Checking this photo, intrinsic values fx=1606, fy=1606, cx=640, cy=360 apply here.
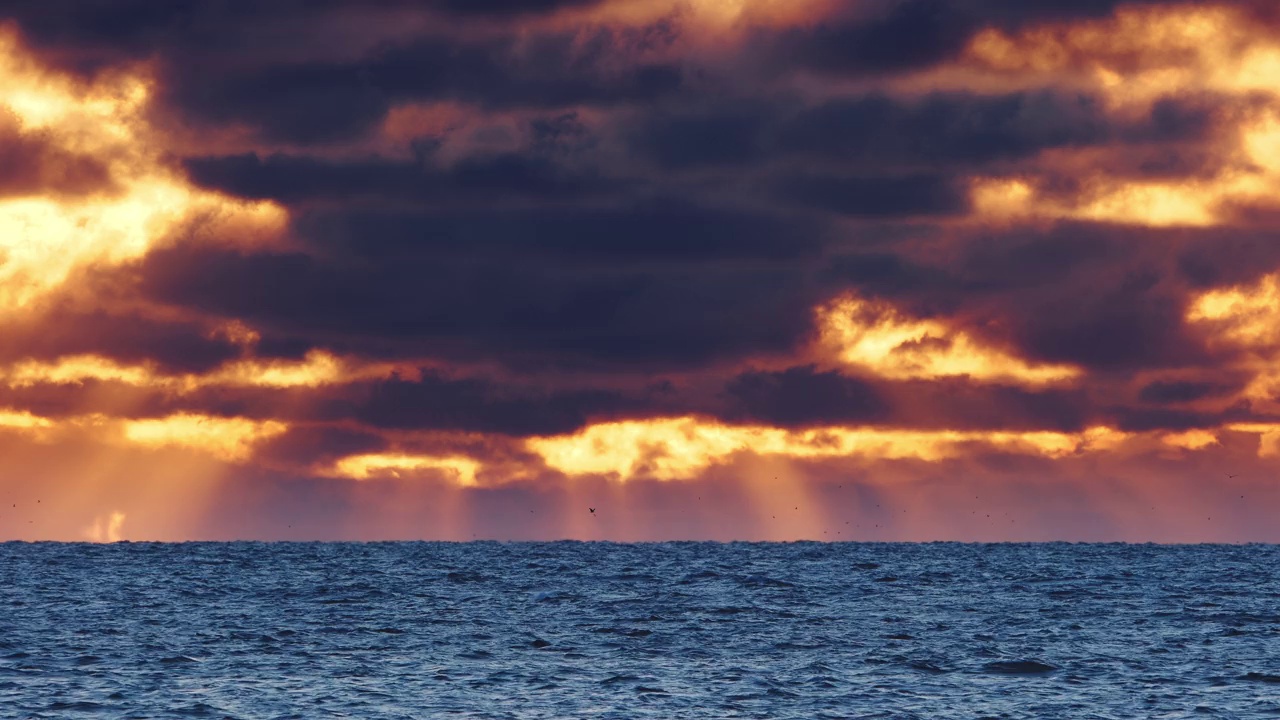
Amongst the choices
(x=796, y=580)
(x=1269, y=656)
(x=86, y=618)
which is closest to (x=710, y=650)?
(x=1269, y=656)

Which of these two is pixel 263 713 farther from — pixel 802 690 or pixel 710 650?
pixel 710 650

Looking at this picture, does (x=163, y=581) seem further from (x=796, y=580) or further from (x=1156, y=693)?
(x=1156, y=693)

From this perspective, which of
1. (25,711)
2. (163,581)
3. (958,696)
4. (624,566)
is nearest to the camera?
(25,711)

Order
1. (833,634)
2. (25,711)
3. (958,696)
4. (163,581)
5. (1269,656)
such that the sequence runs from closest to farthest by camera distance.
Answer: (25,711) < (958,696) < (1269,656) < (833,634) < (163,581)

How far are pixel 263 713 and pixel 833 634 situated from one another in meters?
41.5

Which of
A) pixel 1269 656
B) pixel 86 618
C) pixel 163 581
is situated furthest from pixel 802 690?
A: pixel 163 581

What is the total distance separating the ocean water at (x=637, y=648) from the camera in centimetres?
6381

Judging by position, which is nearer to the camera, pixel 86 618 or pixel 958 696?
pixel 958 696

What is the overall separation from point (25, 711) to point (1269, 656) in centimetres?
5909

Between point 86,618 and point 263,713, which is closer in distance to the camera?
point 263,713

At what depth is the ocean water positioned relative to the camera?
63812 millimetres

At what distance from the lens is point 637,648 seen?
84500 millimetres

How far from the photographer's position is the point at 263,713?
60812mm

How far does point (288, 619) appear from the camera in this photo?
103812 millimetres
